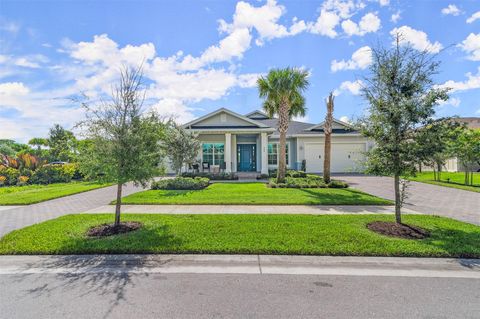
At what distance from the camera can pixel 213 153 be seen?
22.6 m

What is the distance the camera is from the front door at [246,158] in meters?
23.3

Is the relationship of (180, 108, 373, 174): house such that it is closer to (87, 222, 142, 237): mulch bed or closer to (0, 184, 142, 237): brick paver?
(0, 184, 142, 237): brick paver

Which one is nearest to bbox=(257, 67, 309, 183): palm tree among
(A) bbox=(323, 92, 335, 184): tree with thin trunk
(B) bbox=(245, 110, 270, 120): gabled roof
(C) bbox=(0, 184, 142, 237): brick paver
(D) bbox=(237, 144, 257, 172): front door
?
(A) bbox=(323, 92, 335, 184): tree with thin trunk

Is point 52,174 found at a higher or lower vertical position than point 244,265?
higher

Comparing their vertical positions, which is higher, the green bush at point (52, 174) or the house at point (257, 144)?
the house at point (257, 144)

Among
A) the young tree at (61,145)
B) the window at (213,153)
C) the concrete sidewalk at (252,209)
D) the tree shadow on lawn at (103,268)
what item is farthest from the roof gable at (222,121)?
the tree shadow on lawn at (103,268)

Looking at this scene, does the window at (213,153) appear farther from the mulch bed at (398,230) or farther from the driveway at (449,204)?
the mulch bed at (398,230)

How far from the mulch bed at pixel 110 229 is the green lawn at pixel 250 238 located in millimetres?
222

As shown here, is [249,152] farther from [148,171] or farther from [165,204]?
[148,171]

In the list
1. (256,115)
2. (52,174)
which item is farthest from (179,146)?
(256,115)

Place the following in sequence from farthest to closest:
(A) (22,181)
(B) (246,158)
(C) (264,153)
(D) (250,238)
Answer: (B) (246,158) < (C) (264,153) < (A) (22,181) < (D) (250,238)

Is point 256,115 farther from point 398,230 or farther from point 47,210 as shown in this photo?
point 398,230

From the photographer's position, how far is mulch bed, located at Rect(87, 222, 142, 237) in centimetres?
603

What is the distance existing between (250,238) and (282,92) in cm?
1206
